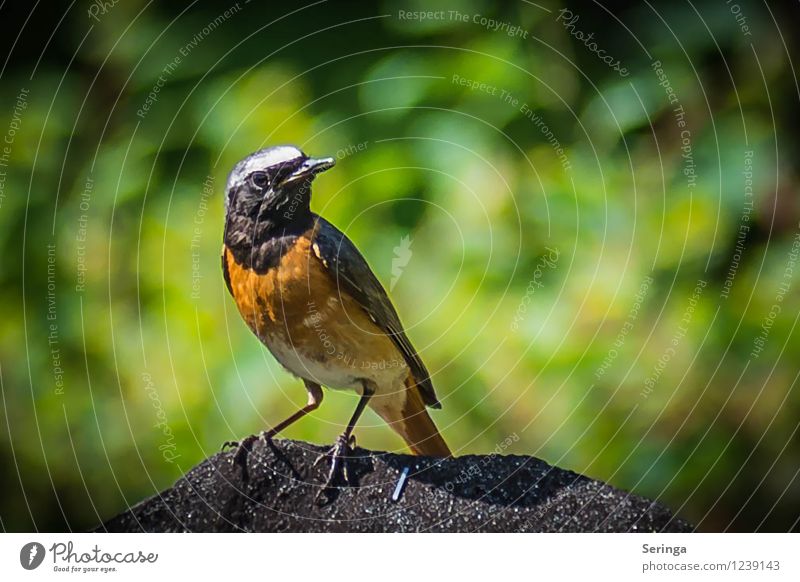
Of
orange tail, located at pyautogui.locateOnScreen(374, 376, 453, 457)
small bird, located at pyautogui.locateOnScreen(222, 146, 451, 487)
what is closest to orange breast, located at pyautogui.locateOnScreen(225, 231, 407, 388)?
small bird, located at pyautogui.locateOnScreen(222, 146, 451, 487)

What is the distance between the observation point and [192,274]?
1.73 m

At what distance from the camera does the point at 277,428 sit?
1.59 m

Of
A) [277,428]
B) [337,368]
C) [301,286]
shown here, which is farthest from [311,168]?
[277,428]

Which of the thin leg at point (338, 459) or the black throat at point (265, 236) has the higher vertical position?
the black throat at point (265, 236)

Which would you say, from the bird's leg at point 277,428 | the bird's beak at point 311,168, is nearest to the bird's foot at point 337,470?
the bird's leg at point 277,428

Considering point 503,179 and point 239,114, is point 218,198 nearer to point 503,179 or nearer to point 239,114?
point 239,114

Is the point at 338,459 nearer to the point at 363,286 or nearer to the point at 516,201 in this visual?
the point at 363,286

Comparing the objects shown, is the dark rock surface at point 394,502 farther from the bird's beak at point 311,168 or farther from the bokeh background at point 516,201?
the bird's beak at point 311,168

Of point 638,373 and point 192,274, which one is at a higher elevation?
point 192,274

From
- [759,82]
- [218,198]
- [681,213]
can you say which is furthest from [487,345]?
[759,82]

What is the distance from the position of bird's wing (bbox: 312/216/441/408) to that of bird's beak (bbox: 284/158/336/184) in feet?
0.30

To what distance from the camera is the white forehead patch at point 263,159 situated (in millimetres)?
1521

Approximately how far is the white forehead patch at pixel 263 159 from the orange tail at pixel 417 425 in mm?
433

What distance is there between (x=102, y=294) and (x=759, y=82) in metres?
1.22
